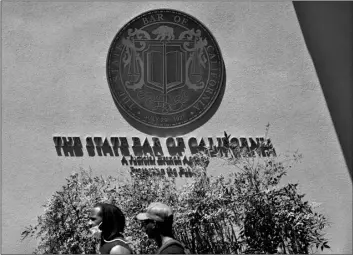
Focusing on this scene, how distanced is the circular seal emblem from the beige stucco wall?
0.14 meters

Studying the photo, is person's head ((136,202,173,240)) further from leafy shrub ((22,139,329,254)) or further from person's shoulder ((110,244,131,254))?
leafy shrub ((22,139,329,254))

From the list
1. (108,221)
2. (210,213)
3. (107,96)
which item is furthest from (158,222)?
(107,96)

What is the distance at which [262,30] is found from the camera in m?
11.3

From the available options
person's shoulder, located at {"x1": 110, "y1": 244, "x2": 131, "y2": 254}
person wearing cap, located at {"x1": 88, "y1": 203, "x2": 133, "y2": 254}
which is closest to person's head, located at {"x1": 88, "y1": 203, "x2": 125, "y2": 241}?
person wearing cap, located at {"x1": 88, "y1": 203, "x2": 133, "y2": 254}

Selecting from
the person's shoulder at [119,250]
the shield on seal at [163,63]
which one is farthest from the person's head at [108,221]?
the shield on seal at [163,63]

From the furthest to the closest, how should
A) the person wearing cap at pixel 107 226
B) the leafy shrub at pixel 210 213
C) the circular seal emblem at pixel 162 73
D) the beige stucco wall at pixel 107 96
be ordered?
1. the circular seal emblem at pixel 162 73
2. the beige stucco wall at pixel 107 96
3. the leafy shrub at pixel 210 213
4. the person wearing cap at pixel 107 226

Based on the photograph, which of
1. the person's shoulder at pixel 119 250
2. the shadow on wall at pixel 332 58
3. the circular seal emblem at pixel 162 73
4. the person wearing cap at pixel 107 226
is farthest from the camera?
the shadow on wall at pixel 332 58

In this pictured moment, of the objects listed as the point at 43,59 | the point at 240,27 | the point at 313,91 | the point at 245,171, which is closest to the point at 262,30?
the point at 240,27

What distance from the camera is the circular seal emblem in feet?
36.7

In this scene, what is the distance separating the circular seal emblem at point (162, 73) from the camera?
36.7 ft

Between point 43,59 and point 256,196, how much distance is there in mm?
3318

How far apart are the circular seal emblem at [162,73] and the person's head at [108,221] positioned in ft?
15.5

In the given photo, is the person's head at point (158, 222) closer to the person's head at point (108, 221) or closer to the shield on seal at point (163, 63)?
the person's head at point (108, 221)

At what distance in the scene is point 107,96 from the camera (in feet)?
36.6
